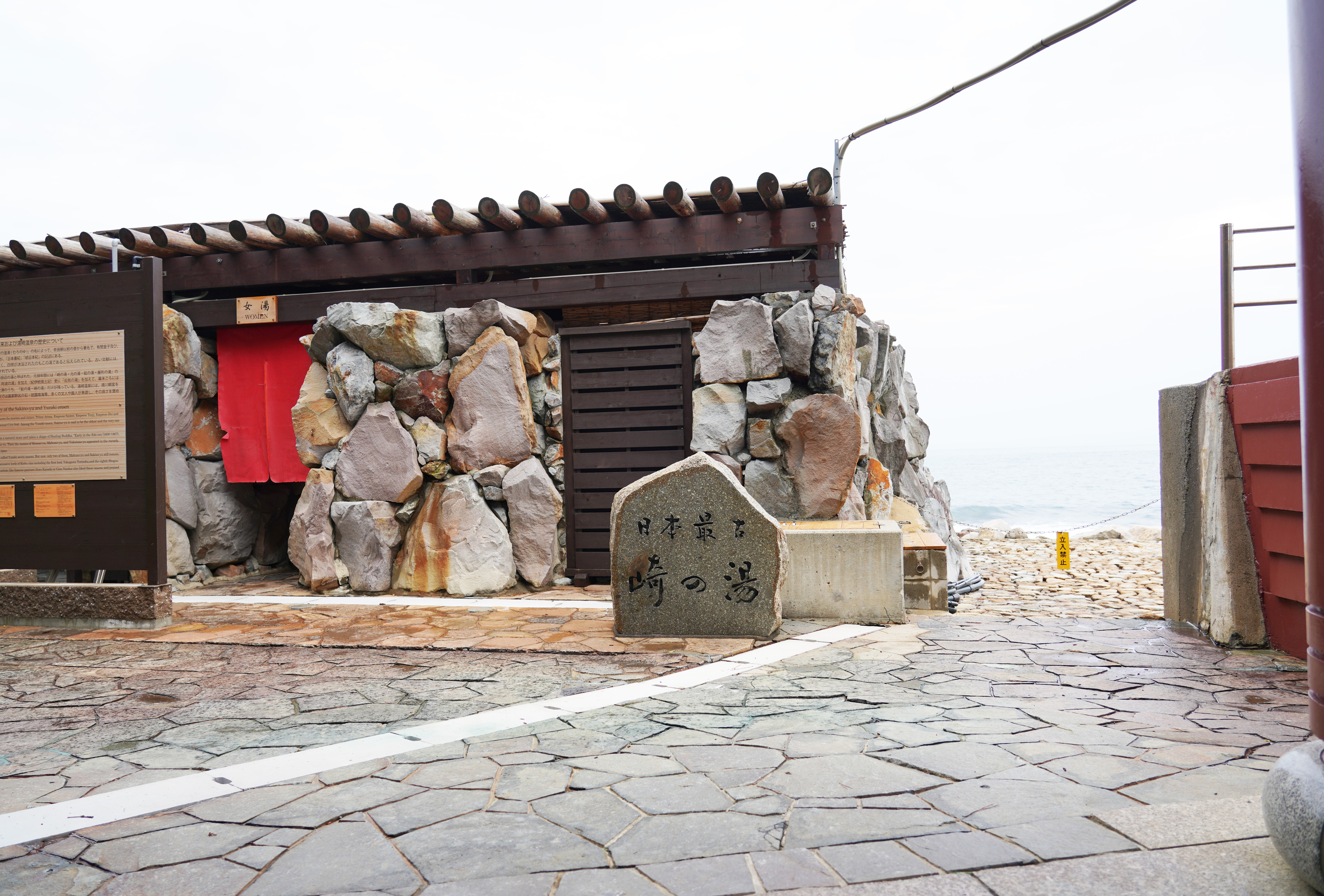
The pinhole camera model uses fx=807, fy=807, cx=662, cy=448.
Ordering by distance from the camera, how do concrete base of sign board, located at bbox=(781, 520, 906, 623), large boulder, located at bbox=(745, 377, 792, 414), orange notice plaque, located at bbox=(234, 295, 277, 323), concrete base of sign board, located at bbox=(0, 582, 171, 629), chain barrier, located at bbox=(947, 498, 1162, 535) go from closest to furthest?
concrete base of sign board, located at bbox=(781, 520, 906, 623), concrete base of sign board, located at bbox=(0, 582, 171, 629), large boulder, located at bbox=(745, 377, 792, 414), orange notice plaque, located at bbox=(234, 295, 277, 323), chain barrier, located at bbox=(947, 498, 1162, 535)

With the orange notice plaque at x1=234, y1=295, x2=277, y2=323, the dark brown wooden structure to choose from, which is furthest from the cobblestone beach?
the orange notice plaque at x1=234, y1=295, x2=277, y2=323

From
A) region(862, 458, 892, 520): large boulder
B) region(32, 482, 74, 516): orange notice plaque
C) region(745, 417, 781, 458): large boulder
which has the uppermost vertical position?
region(745, 417, 781, 458): large boulder

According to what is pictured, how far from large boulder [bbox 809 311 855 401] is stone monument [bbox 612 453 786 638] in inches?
103

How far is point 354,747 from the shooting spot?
12.5 feet

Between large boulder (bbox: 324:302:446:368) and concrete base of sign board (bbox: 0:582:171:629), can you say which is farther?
large boulder (bbox: 324:302:446:368)

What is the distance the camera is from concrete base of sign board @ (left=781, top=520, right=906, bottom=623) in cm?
670

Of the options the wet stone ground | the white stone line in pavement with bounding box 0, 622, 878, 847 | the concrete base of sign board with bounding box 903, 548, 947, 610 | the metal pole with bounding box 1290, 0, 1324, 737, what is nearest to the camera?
the metal pole with bounding box 1290, 0, 1324, 737

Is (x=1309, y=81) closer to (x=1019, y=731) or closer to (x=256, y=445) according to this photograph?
(x=1019, y=731)

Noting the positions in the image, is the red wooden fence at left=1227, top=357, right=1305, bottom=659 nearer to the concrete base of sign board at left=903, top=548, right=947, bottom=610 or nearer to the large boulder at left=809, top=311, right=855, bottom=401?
the concrete base of sign board at left=903, top=548, right=947, bottom=610

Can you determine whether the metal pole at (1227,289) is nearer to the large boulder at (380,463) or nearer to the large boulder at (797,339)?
the large boulder at (797,339)

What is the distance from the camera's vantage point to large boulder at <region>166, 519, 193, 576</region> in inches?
392

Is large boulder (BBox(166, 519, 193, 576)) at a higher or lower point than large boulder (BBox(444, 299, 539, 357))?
lower

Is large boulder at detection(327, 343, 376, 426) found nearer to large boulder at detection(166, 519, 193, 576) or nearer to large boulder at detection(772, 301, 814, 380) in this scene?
large boulder at detection(166, 519, 193, 576)

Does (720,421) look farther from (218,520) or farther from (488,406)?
(218,520)
